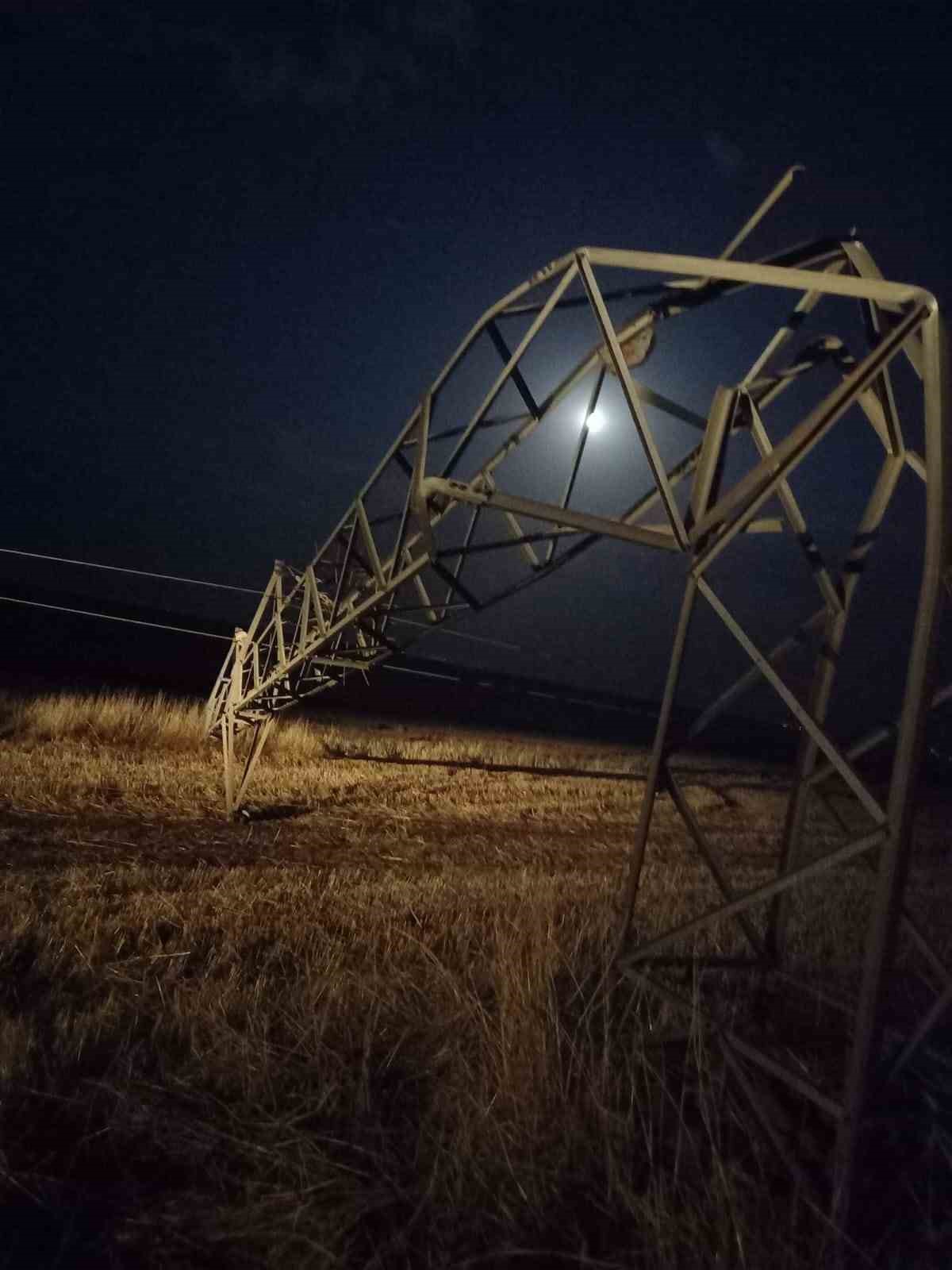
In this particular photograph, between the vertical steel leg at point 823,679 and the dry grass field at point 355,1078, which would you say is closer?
the dry grass field at point 355,1078

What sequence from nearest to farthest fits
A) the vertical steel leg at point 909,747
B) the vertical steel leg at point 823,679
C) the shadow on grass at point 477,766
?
the vertical steel leg at point 909,747, the vertical steel leg at point 823,679, the shadow on grass at point 477,766

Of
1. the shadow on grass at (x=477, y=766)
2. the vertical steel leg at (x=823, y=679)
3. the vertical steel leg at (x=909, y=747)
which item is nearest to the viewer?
the vertical steel leg at (x=909, y=747)

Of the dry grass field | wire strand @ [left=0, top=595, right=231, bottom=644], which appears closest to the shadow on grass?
the dry grass field

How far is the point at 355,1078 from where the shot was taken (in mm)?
3805

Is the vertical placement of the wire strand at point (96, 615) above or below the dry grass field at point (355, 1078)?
above

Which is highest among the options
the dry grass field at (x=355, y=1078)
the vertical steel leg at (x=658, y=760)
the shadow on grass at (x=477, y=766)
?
the vertical steel leg at (x=658, y=760)

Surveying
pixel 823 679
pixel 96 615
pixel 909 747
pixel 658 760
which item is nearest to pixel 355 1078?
pixel 658 760

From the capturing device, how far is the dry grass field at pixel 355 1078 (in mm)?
2840

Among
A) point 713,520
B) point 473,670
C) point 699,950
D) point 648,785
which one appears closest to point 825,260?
point 713,520

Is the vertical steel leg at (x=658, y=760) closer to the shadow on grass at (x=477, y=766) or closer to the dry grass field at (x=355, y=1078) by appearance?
the dry grass field at (x=355, y=1078)

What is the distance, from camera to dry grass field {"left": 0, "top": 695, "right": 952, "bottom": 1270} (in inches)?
112

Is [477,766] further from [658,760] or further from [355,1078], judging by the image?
[355,1078]

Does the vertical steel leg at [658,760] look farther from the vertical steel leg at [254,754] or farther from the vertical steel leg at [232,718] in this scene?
the vertical steel leg at [232,718]

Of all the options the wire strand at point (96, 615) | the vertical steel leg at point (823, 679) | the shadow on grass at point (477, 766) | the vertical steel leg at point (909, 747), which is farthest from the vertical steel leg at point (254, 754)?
the wire strand at point (96, 615)
